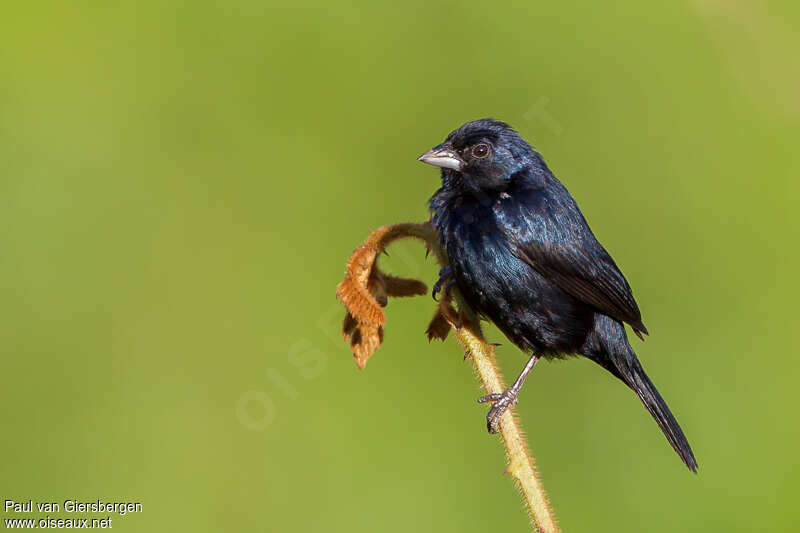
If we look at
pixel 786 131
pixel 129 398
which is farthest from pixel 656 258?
pixel 129 398

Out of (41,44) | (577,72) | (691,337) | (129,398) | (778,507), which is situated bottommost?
(778,507)

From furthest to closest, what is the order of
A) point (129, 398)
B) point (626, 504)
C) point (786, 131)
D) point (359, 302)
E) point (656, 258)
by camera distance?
1. point (786, 131)
2. point (656, 258)
3. point (129, 398)
4. point (626, 504)
5. point (359, 302)

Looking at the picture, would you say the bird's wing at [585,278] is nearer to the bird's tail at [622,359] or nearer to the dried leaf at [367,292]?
the bird's tail at [622,359]

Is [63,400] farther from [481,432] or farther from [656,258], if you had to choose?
[656,258]

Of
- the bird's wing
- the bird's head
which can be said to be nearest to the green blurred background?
the bird's wing

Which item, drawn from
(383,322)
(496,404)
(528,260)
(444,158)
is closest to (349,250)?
(444,158)

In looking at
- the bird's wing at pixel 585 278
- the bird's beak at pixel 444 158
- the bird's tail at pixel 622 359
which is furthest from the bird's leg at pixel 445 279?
the bird's tail at pixel 622 359

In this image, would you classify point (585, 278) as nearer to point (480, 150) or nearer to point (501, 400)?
point (480, 150)

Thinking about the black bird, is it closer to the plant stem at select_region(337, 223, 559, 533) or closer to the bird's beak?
the bird's beak

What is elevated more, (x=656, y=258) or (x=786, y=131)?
(x=786, y=131)
